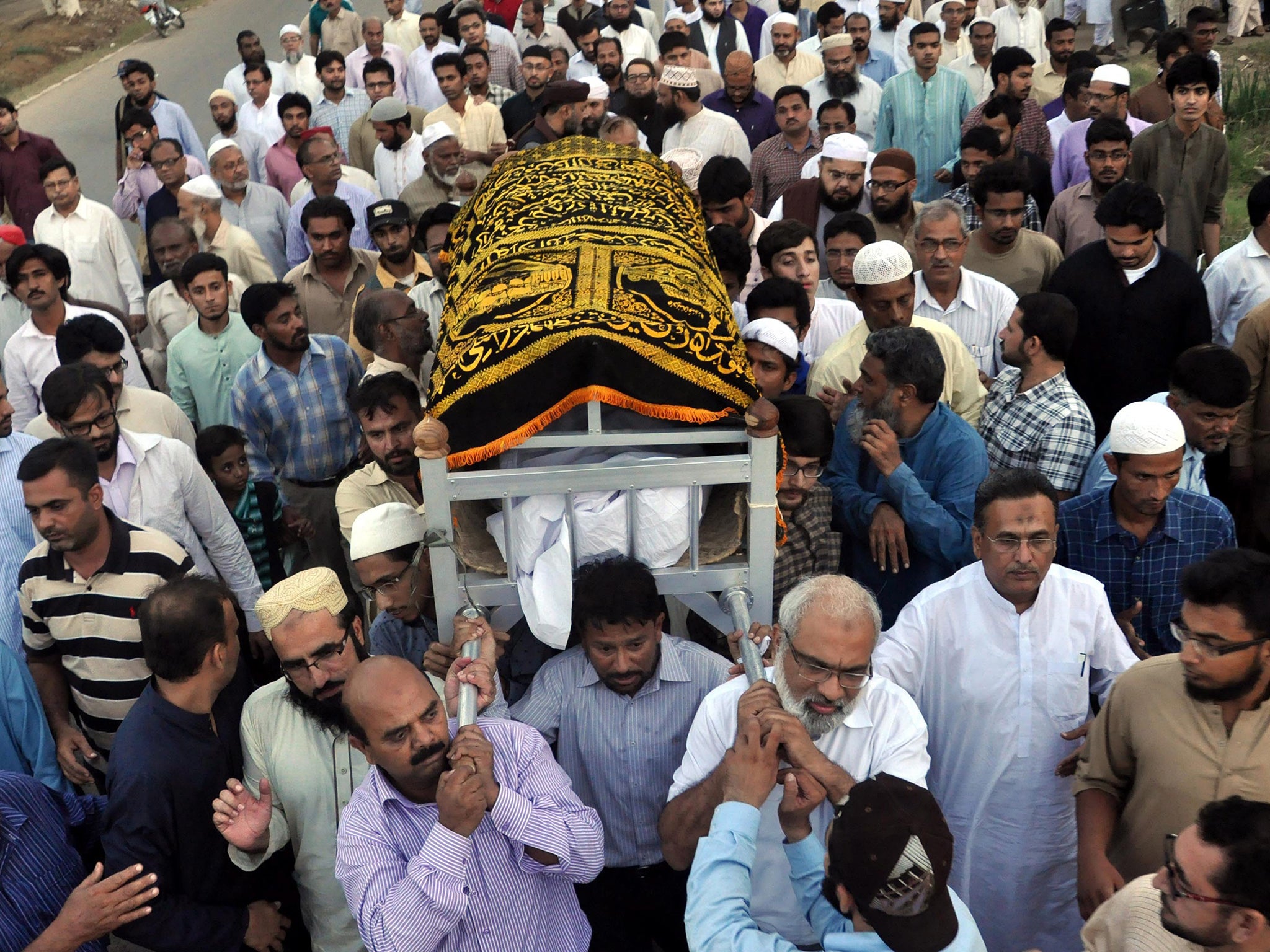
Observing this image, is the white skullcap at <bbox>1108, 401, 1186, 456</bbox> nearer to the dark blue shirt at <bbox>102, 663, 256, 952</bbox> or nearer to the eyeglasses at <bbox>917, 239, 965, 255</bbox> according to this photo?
the eyeglasses at <bbox>917, 239, 965, 255</bbox>

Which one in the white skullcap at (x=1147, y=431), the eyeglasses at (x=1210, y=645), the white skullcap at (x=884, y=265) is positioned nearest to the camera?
the eyeglasses at (x=1210, y=645)

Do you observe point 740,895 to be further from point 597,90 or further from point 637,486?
point 597,90

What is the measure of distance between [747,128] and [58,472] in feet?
Result: 20.4

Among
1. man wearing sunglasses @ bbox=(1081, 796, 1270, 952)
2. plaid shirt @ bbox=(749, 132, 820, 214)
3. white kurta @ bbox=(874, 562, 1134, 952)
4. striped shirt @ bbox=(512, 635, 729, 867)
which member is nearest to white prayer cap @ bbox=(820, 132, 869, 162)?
plaid shirt @ bbox=(749, 132, 820, 214)

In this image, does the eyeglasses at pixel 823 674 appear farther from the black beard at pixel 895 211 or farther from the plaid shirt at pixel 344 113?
the plaid shirt at pixel 344 113

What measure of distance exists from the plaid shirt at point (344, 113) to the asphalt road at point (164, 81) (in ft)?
13.8

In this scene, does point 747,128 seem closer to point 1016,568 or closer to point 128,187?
point 128,187

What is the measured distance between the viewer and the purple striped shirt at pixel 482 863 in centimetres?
258

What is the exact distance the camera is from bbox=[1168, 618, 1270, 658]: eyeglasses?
8.86ft

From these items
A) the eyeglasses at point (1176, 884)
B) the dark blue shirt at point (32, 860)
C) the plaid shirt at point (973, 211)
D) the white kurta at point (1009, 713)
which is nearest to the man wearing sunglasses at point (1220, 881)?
the eyeglasses at point (1176, 884)

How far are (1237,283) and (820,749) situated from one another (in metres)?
3.64

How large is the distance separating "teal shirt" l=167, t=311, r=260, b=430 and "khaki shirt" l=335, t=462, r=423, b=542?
5.85ft

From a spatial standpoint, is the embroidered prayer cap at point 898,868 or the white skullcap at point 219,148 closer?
the embroidered prayer cap at point 898,868

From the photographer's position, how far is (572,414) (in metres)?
3.37
